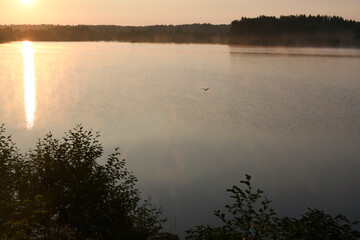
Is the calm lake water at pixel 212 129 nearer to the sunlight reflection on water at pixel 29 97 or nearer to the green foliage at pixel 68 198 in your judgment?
the sunlight reflection on water at pixel 29 97

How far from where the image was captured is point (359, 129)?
2179 inches

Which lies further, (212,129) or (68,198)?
(212,129)

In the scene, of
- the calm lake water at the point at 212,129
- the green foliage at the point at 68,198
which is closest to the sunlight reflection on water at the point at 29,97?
the calm lake water at the point at 212,129

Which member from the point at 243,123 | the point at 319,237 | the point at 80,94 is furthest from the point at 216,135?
the point at 80,94

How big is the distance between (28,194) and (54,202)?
4.57 feet

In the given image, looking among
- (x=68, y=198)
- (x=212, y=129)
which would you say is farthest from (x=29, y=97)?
(x=68, y=198)

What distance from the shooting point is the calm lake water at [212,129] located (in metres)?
33.7

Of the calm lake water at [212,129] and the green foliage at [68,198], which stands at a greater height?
the calm lake water at [212,129]

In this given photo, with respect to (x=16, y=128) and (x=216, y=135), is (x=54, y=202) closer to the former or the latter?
(x=216, y=135)

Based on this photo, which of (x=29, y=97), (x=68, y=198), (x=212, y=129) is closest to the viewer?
(x=68, y=198)

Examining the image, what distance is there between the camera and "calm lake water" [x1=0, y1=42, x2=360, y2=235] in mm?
33719

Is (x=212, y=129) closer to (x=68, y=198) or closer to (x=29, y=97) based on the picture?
(x=68, y=198)

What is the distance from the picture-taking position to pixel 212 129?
56312mm

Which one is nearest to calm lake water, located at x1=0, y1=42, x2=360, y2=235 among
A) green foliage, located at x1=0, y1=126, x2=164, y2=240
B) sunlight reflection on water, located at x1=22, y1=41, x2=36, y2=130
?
sunlight reflection on water, located at x1=22, y1=41, x2=36, y2=130
